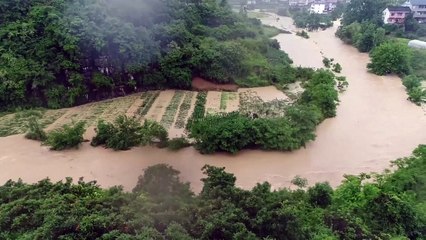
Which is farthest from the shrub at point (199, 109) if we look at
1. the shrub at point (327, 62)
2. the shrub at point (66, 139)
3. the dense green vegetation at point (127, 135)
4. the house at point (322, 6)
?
the house at point (322, 6)

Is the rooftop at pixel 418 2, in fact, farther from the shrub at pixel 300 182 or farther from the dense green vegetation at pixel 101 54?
the shrub at pixel 300 182

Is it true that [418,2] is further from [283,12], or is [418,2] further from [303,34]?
[283,12]

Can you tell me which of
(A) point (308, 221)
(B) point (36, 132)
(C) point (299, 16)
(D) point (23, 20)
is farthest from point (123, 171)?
(C) point (299, 16)

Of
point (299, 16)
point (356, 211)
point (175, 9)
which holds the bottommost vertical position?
point (299, 16)

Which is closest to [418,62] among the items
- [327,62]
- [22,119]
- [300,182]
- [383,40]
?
[383,40]

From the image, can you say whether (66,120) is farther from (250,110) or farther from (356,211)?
(356,211)

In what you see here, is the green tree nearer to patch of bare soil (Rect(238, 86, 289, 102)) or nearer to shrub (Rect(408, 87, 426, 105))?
shrub (Rect(408, 87, 426, 105))

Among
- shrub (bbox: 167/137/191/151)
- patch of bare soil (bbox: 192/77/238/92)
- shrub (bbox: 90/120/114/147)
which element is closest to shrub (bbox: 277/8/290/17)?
patch of bare soil (bbox: 192/77/238/92)
